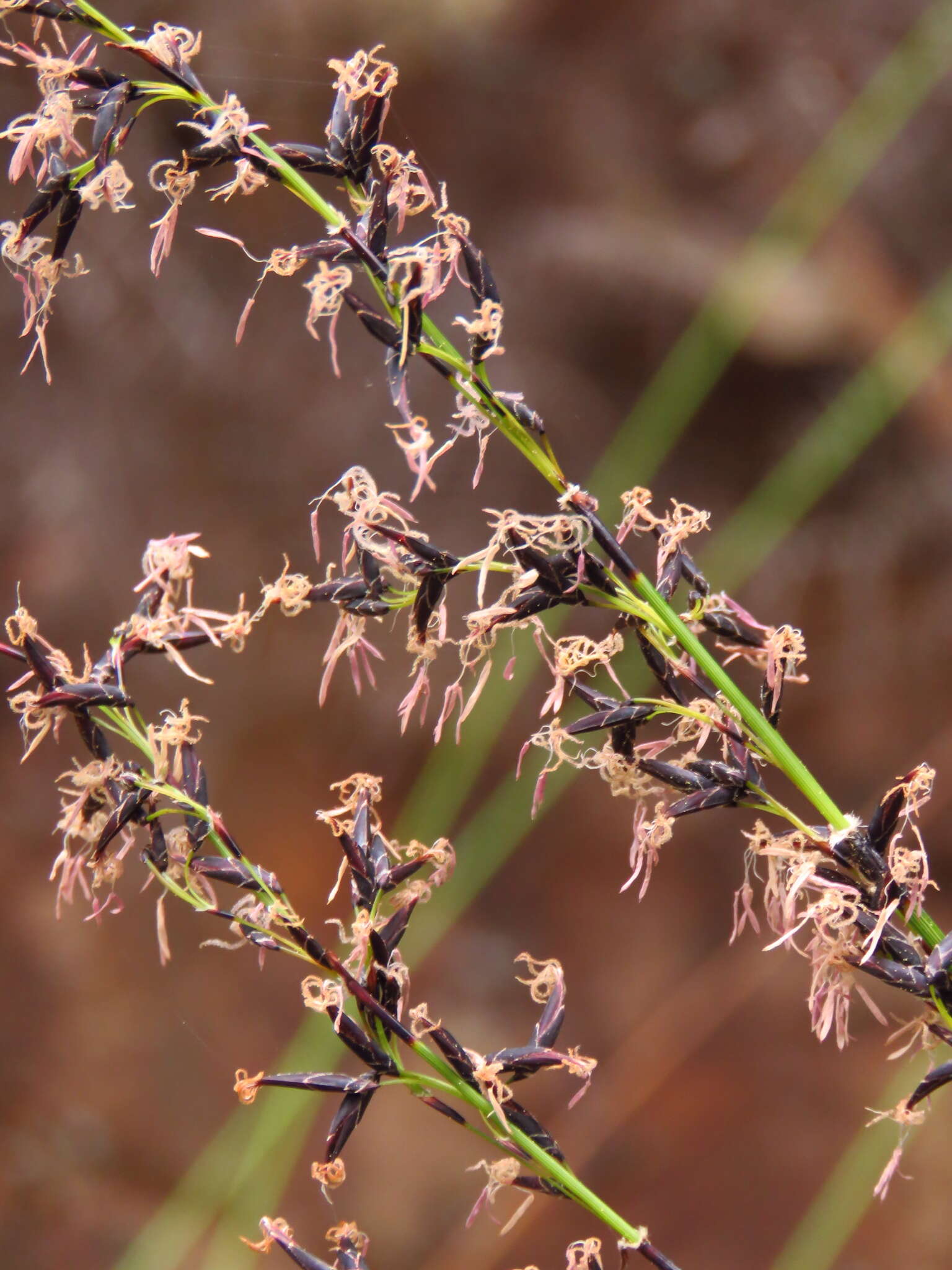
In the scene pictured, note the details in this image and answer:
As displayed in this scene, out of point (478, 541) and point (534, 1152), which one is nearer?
point (534, 1152)

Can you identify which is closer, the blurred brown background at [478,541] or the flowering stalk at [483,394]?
the flowering stalk at [483,394]

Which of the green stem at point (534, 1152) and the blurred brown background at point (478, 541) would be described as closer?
the green stem at point (534, 1152)

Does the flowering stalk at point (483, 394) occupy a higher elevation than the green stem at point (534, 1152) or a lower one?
higher

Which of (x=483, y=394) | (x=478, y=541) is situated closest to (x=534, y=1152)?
(x=483, y=394)

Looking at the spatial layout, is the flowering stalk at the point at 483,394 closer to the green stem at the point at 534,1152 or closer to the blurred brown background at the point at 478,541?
the green stem at the point at 534,1152

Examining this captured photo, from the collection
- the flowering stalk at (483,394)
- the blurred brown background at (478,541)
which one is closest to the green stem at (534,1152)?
the flowering stalk at (483,394)

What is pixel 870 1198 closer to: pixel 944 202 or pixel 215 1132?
pixel 215 1132

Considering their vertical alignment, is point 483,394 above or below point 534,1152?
above

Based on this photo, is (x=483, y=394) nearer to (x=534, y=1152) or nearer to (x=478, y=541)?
(x=534, y=1152)

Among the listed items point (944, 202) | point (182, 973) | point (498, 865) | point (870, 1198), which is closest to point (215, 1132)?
point (182, 973)
